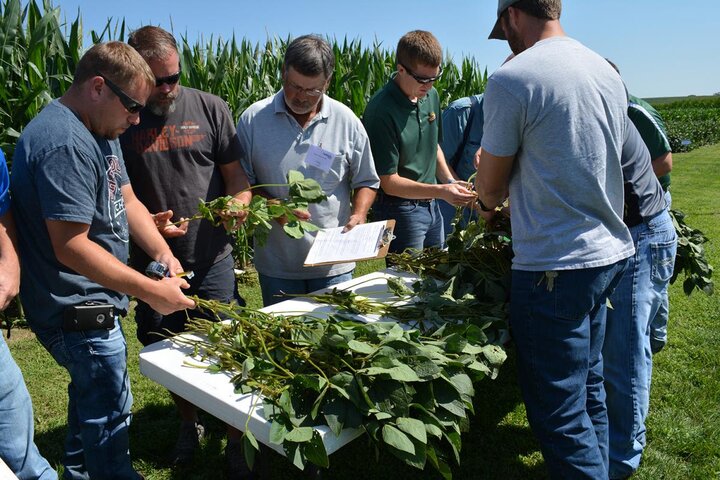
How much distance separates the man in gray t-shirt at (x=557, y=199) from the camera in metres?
1.92

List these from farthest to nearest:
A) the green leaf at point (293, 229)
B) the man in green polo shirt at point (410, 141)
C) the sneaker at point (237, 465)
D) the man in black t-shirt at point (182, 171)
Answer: the man in green polo shirt at point (410, 141)
the sneaker at point (237, 465)
the man in black t-shirt at point (182, 171)
the green leaf at point (293, 229)

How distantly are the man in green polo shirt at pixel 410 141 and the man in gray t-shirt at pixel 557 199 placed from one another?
1102mm

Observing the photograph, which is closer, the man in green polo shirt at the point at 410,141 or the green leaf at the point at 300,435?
the green leaf at the point at 300,435

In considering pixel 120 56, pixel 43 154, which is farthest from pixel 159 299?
pixel 120 56

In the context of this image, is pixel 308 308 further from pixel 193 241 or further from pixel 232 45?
pixel 232 45

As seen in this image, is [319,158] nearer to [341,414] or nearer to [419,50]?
[419,50]

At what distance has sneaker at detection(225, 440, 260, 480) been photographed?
108 inches

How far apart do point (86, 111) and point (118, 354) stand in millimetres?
888

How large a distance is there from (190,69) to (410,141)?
3.68 meters

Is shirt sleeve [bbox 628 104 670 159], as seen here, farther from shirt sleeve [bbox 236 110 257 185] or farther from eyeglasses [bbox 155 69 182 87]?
eyeglasses [bbox 155 69 182 87]

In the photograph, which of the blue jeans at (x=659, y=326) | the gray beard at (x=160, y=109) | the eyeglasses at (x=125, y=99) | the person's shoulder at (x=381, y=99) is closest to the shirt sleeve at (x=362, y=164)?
the person's shoulder at (x=381, y=99)

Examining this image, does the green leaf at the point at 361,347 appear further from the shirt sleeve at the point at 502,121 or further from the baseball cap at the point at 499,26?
the baseball cap at the point at 499,26

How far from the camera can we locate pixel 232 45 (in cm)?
743

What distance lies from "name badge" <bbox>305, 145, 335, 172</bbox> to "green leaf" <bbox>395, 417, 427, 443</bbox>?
5.38 feet
